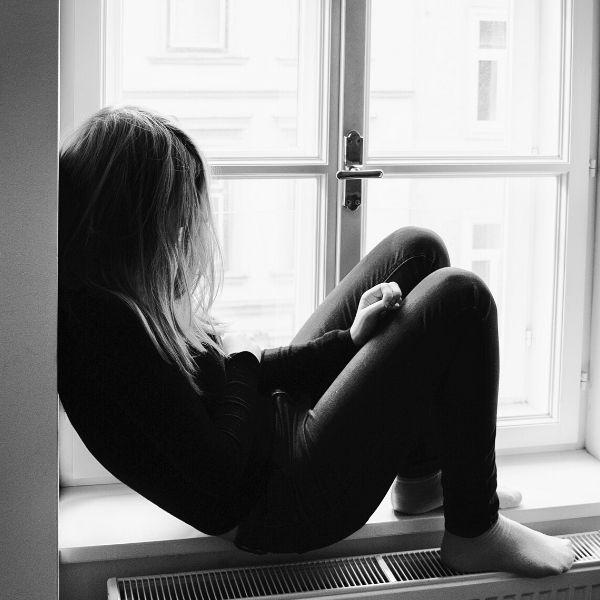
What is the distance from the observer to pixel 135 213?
1436 millimetres

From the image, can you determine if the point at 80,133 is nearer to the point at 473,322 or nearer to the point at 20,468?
the point at 20,468

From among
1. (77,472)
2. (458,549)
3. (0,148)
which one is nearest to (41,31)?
(0,148)

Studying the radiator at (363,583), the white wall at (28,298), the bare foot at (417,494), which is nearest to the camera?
the white wall at (28,298)

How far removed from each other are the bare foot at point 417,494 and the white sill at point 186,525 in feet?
0.05

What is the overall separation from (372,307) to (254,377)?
23 cm

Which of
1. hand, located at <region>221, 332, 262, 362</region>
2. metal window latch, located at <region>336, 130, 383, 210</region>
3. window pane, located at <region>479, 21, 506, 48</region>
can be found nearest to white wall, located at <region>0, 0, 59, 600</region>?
hand, located at <region>221, 332, 262, 362</region>

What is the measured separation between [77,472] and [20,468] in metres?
0.58

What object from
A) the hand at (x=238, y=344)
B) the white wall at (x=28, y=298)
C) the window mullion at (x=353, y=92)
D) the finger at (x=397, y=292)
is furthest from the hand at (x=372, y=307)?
the white wall at (x=28, y=298)

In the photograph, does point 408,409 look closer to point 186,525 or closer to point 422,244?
point 422,244

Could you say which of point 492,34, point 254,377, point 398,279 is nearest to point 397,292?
point 398,279

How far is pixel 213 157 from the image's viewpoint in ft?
6.13

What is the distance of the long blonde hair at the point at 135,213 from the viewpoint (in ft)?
4.67

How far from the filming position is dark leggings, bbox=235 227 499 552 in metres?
1.54

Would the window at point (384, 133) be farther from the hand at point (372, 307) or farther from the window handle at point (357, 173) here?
the hand at point (372, 307)
